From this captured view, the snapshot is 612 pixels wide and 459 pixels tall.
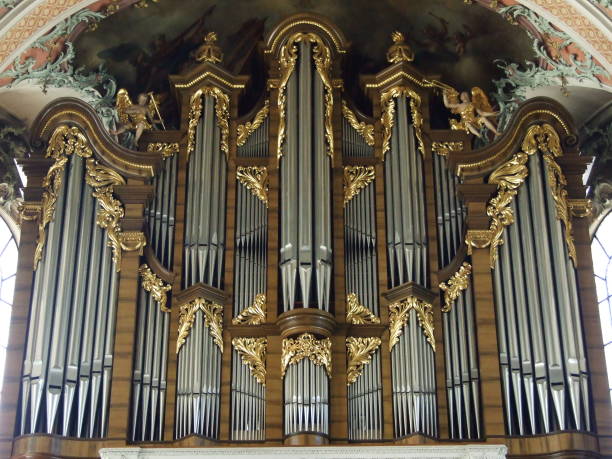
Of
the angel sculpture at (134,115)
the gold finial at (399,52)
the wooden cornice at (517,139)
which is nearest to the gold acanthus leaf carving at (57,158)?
the angel sculpture at (134,115)

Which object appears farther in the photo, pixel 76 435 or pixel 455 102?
pixel 455 102

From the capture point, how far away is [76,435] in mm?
16453

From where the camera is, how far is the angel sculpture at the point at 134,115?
19094 mm

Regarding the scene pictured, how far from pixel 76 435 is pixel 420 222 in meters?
5.05

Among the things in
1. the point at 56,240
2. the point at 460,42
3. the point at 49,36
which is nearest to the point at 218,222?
the point at 56,240

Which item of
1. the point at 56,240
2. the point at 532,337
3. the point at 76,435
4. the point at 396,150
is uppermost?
the point at 396,150

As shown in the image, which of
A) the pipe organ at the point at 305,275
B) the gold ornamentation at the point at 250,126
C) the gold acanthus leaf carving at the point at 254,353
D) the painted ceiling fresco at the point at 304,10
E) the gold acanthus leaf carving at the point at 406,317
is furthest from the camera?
the painted ceiling fresco at the point at 304,10

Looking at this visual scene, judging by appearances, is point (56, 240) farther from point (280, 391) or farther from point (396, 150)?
point (396, 150)

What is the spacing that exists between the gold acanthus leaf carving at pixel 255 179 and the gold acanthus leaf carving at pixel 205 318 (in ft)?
5.83

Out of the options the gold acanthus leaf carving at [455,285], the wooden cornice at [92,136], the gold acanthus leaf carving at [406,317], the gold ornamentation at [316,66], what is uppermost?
the gold ornamentation at [316,66]

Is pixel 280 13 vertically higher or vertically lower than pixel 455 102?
higher

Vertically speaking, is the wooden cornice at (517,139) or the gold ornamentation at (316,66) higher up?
the gold ornamentation at (316,66)

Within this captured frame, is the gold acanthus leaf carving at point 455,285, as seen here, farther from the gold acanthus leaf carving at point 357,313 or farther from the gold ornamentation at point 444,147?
the gold ornamentation at point 444,147

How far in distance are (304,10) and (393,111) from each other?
231 cm
